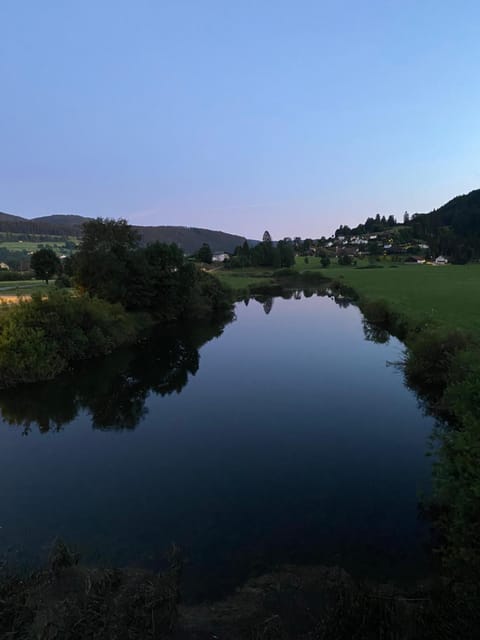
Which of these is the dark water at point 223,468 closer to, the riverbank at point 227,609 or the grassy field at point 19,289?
the riverbank at point 227,609

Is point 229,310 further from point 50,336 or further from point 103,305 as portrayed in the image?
point 50,336

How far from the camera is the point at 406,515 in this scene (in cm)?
927

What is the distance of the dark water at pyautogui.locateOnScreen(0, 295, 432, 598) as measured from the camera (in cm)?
823

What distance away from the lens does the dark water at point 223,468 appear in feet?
27.0

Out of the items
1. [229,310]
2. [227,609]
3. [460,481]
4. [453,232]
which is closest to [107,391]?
[227,609]

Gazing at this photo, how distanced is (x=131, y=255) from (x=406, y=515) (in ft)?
113

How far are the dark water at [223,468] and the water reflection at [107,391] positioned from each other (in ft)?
0.42

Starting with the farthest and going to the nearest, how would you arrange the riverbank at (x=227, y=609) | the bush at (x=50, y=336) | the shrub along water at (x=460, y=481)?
the bush at (x=50, y=336)
the shrub along water at (x=460, y=481)
the riverbank at (x=227, y=609)

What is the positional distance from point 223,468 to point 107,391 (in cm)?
1095

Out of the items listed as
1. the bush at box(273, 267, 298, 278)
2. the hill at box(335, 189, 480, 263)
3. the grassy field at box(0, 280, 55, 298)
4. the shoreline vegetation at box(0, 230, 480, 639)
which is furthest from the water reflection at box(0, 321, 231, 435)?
the hill at box(335, 189, 480, 263)

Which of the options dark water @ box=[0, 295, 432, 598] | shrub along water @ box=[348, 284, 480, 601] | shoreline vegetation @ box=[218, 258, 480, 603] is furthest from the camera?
dark water @ box=[0, 295, 432, 598]

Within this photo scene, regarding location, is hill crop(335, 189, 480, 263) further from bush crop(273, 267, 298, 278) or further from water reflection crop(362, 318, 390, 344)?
water reflection crop(362, 318, 390, 344)

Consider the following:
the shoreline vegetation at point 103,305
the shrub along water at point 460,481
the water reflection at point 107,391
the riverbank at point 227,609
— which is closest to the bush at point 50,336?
the shoreline vegetation at point 103,305

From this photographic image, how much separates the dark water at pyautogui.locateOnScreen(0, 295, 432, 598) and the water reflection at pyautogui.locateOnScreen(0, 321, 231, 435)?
13cm
